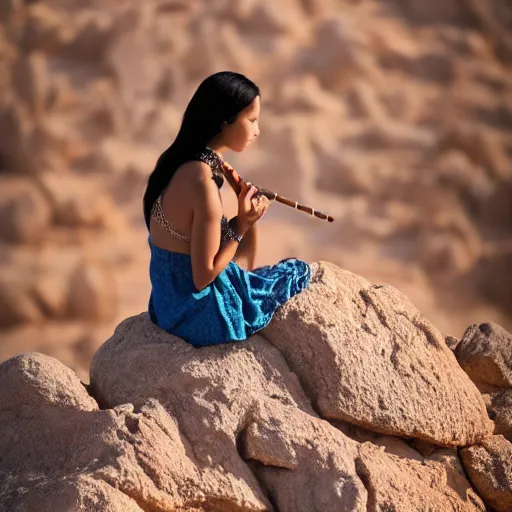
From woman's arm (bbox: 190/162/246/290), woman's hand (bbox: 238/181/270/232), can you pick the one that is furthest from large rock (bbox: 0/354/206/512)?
woman's hand (bbox: 238/181/270/232)

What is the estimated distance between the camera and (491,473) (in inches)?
149

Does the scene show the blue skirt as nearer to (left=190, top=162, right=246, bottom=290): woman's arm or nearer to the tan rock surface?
(left=190, top=162, right=246, bottom=290): woman's arm

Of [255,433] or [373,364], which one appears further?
[373,364]

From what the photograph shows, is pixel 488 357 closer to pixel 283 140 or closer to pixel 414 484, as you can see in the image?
pixel 414 484

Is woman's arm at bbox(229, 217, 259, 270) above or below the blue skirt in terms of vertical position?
above

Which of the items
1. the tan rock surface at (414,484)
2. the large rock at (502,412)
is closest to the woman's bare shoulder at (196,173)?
the tan rock surface at (414,484)

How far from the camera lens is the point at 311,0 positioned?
1325 centimetres

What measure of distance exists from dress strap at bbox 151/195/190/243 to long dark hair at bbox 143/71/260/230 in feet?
0.11

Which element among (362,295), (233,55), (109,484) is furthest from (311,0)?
(109,484)

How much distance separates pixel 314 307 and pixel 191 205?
0.60m

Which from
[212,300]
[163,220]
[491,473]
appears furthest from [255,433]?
[491,473]

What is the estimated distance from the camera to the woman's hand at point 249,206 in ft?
11.8

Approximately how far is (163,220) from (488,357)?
1435 mm

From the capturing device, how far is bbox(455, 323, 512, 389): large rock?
411 cm
